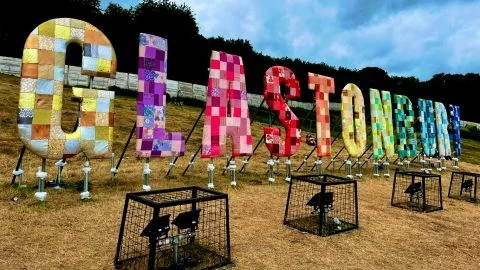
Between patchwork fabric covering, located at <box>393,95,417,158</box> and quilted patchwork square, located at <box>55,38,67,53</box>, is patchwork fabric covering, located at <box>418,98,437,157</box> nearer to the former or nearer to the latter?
patchwork fabric covering, located at <box>393,95,417,158</box>

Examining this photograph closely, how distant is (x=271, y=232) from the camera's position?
9.38 meters

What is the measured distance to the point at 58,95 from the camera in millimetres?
10492

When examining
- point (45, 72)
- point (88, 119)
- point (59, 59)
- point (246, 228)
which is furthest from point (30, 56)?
point (246, 228)

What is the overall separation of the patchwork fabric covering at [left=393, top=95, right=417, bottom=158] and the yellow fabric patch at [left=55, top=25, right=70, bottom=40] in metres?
16.6

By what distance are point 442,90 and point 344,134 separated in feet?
238

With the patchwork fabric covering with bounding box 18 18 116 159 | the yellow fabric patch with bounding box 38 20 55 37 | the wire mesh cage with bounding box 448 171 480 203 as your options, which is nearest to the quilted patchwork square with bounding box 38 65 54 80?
the patchwork fabric covering with bounding box 18 18 116 159

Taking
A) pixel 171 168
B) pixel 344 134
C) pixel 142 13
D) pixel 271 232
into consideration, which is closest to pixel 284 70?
pixel 344 134

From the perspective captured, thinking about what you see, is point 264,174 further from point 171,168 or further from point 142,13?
point 142,13

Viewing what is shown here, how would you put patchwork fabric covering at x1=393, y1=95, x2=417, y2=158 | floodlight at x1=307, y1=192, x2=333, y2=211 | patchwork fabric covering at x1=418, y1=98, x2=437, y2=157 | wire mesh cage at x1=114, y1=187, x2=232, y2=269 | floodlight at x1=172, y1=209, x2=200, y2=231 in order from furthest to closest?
patchwork fabric covering at x1=418, y1=98, x2=437, y2=157 < patchwork fabric covering at x1=393, y1=95, x2=417, y2=158 < floodlight at x1=307, y1=192, x2=333, y2=211 < floodlight at x1=172, y1=209, x2=200, y2=231 < wire mesh cage at x1=114, y1=187, x2=232, y2=269

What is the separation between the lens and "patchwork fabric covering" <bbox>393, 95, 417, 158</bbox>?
20.7 metres

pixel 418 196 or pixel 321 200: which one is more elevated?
pixel 321 200

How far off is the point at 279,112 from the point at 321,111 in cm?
276

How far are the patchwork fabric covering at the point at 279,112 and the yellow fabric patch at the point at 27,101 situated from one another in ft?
26.5

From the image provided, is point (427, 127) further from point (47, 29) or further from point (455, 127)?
point (47, 29)
